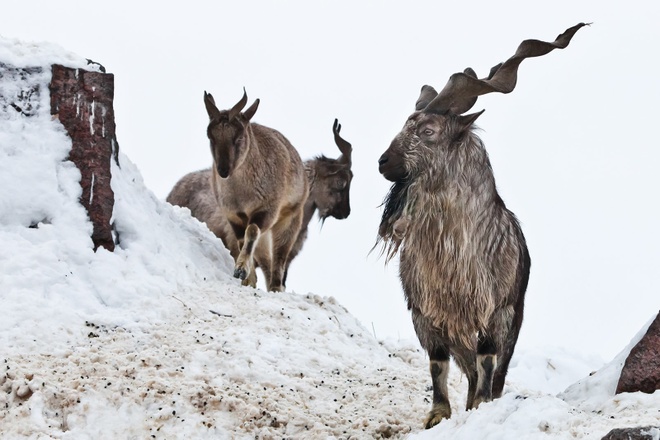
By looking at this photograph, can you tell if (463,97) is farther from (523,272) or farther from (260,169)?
(260,169)

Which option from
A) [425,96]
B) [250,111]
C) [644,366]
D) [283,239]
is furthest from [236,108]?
[644,366]

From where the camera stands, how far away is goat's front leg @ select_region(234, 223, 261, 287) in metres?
11.2

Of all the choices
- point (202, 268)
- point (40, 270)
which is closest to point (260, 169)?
point (202, 268)

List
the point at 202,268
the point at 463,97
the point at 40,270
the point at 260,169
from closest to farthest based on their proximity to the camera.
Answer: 1. the point at 463,97
2. the point at 40,270
3. the point at 202,268
4. the point at 260,169

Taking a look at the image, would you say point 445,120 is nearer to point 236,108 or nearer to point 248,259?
point 248,259

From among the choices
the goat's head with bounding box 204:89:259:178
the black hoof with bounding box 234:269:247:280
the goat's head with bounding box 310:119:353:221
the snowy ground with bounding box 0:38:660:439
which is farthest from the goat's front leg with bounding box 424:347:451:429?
the goat's head with bounding box 310:119:353:221

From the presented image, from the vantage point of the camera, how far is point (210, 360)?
25.5ft

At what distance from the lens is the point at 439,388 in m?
7.23

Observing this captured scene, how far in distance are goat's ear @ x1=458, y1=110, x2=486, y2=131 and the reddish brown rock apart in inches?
75.3

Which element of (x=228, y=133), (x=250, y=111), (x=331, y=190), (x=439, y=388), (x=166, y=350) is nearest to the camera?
(x=439, y=388)

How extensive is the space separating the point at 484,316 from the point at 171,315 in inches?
111

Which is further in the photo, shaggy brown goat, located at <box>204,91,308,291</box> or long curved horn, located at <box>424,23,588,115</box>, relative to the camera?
shaggy brown goat, located at <box>204,91,308,291</box>

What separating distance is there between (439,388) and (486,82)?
2.22 m

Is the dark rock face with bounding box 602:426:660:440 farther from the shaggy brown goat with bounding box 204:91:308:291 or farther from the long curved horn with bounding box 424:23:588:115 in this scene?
the shaggy brown goat with bounding box 204:91:308:291
